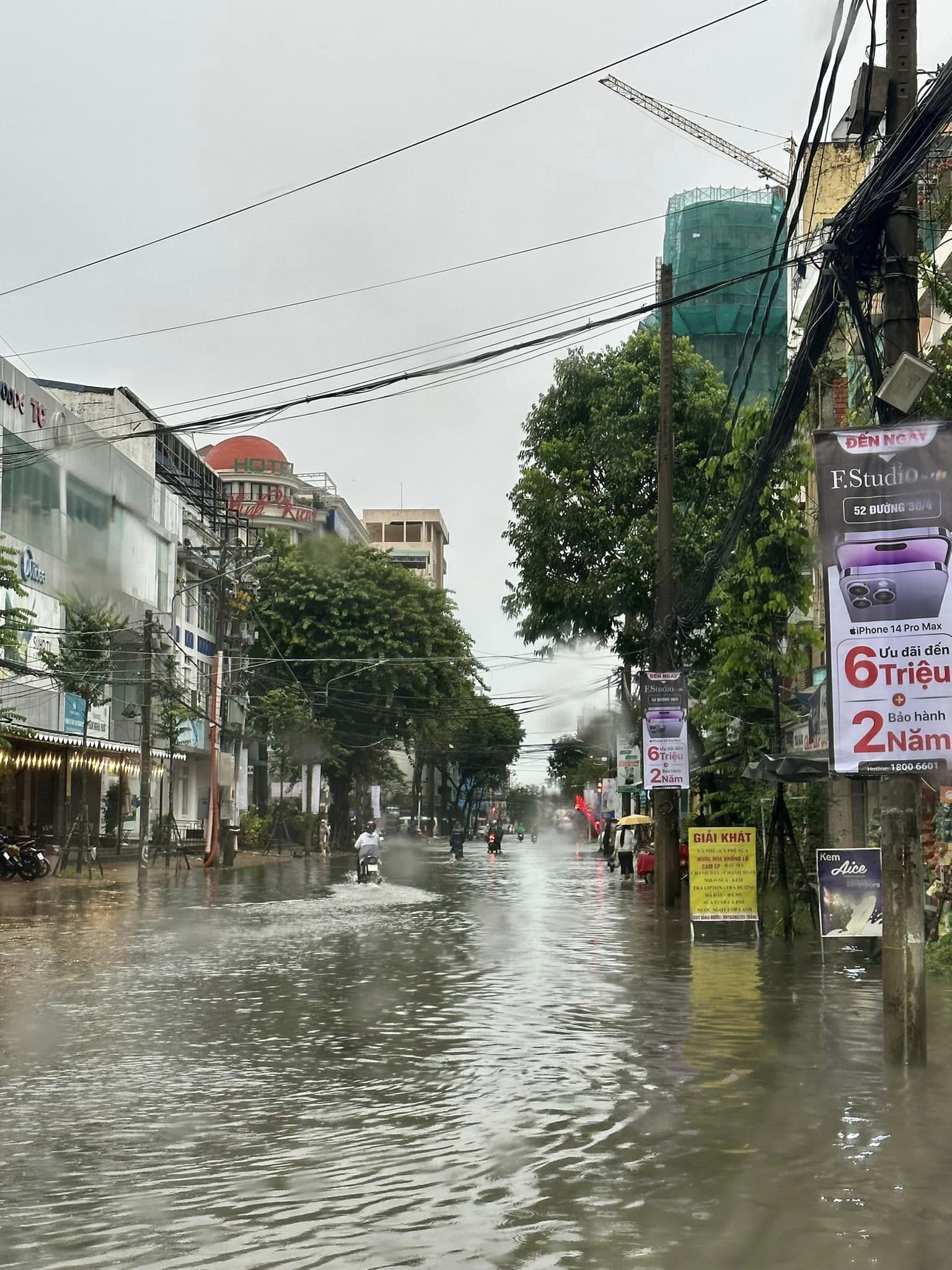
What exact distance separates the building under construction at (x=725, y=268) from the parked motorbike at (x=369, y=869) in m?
24.8

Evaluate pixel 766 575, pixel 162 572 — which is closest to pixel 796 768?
pixel 766 575

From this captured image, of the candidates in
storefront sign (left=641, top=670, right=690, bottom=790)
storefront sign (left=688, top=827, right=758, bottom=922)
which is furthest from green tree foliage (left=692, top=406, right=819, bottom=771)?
storefront sign (left=688, top=827, right=758, bottom=922)

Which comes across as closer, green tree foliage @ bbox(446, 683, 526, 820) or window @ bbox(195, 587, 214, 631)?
window @ bbox(195, 587, 214, 631)

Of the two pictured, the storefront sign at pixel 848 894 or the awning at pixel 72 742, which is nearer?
the storefront sign at pixel 848 894

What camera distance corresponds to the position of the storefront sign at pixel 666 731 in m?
25.7

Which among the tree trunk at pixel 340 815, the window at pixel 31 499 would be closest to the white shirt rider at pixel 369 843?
the window at pixel 31 499

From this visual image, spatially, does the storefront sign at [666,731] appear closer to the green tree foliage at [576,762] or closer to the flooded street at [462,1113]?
the flooded street at [462,1113]

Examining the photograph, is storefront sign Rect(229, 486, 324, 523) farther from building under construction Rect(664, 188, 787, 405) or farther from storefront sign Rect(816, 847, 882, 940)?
storefront sign Rect(816, 847, 882, 940)

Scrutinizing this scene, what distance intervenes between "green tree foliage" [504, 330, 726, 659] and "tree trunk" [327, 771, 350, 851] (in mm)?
38210

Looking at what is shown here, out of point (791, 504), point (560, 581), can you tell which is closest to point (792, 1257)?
point (791, 504)

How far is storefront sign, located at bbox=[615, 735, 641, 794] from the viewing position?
50.2 meters

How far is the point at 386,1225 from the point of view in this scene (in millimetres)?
6207

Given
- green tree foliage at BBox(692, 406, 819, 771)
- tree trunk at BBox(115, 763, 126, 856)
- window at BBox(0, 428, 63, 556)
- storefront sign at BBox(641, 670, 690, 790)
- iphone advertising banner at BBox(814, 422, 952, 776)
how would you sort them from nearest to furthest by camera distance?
iphone advertising banner at BBox(814, 422, 952, 776) < green tree foliage at BBox(692, 406, 819, 771) < storefront sign at BBox(641, 670, 690, 790) < window at BBox(0, 428, 63, 556) < tree trunk at BBox(115, 763, 126, 856)

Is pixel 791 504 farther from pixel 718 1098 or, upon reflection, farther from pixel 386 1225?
pixel 386 1225
